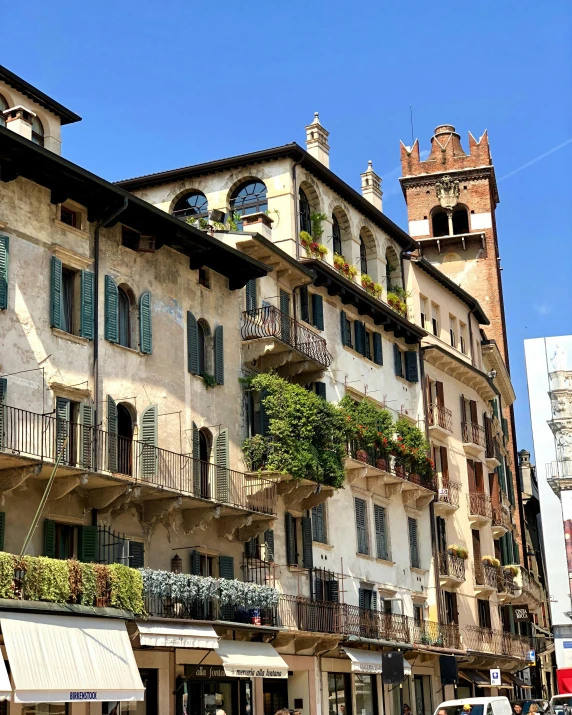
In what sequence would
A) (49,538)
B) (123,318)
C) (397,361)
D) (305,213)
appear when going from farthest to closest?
(397,361) → (305,213) → (123,318) → (49,538)

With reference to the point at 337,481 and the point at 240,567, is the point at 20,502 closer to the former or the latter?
the point at 240,567

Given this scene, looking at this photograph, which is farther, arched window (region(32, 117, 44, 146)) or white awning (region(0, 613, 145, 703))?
arched window (region(32, 117, 44, 146))

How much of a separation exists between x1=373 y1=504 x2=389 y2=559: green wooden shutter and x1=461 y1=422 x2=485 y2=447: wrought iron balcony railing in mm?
9965

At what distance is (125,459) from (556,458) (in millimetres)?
56163

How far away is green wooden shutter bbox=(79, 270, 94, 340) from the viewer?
26688mm

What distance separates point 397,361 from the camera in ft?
145

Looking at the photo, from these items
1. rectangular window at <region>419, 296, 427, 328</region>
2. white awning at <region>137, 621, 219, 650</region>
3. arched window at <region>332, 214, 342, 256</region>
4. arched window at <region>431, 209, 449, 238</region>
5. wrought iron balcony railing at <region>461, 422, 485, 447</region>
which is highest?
arched window at <region>431, 209, 449, 238</region>

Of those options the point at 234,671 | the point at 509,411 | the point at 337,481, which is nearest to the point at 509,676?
the point at 509,411

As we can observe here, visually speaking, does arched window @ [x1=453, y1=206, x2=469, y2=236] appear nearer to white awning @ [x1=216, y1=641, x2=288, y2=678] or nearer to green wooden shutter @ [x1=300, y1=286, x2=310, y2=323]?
green wooden shutter @ [x1=300, y1=286, x2=310, y2=323]

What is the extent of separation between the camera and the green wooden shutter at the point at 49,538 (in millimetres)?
24625

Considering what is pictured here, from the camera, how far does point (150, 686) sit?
2723 centimetres

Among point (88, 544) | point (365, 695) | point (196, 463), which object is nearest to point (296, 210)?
point (196, 463)

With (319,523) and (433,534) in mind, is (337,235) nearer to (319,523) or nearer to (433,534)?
(319,523)

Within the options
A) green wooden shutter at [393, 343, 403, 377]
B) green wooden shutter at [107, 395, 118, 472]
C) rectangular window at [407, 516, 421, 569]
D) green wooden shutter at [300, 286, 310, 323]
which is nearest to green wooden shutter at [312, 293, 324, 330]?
green wooden shutter at [300, 286, 310, 323]
